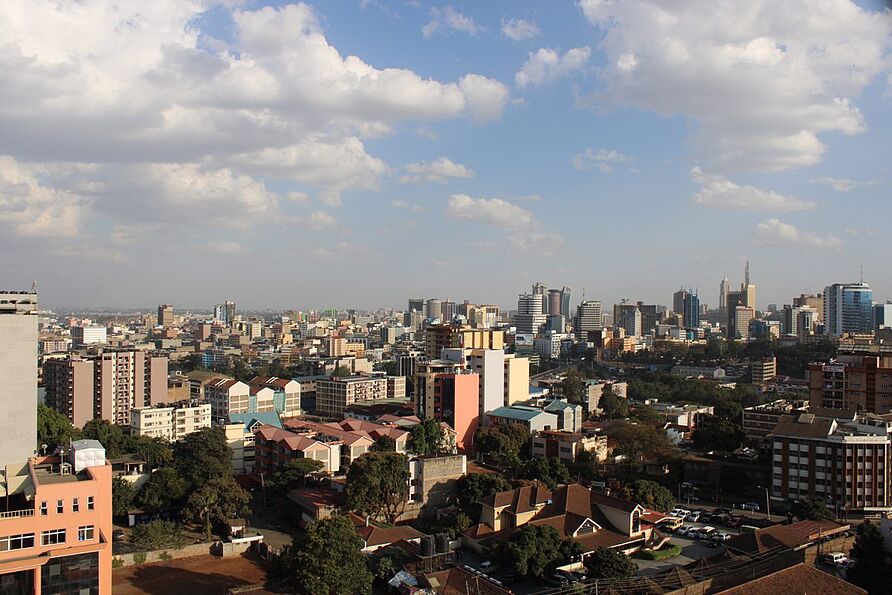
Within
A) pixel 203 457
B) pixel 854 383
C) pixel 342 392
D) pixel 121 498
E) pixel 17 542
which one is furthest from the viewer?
pixel 342 392

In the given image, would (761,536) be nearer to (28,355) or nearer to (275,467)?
(275,467)

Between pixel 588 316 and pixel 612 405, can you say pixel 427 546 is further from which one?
pixel 588 316

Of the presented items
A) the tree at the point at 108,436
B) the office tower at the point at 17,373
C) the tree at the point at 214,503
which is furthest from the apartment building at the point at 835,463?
the tree at the point at 108,436

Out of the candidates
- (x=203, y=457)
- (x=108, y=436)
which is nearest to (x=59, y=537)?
(x=203, y=457)

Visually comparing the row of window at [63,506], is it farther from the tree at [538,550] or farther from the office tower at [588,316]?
the office tower at [588,316]

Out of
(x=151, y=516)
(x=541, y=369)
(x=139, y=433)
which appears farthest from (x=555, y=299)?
(x=151, y=516)

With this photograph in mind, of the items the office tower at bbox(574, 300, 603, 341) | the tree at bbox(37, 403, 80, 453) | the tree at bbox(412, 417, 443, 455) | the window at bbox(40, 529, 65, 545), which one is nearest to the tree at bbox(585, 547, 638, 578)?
the window at bbox(40, 529, 65, 545)
